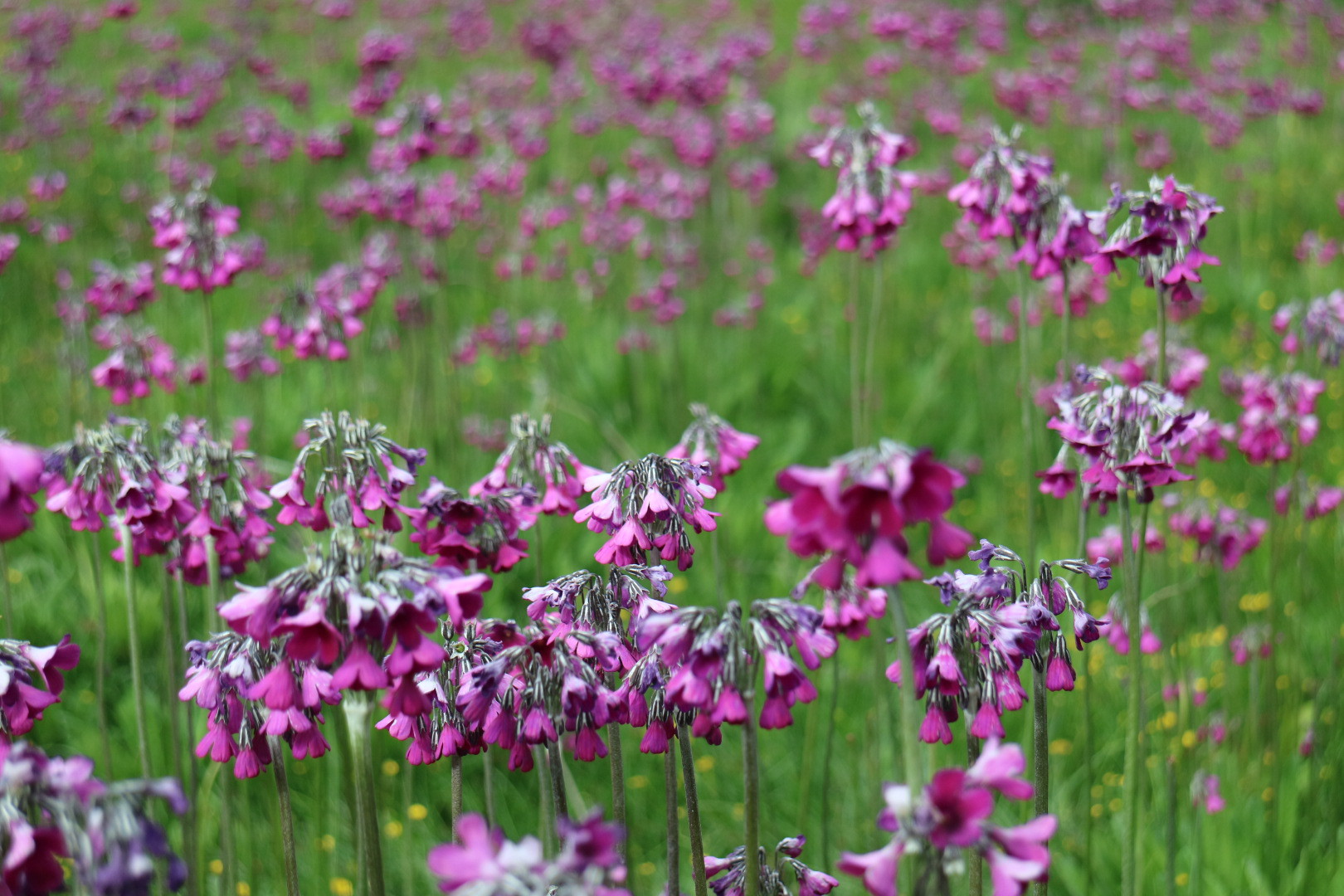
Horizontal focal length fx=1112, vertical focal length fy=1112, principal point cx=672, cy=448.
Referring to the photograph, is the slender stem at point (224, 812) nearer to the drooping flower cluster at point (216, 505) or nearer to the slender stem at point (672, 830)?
the drooping flower cluster at point (216, 505)

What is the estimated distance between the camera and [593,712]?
1572mm

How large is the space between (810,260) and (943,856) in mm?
6792

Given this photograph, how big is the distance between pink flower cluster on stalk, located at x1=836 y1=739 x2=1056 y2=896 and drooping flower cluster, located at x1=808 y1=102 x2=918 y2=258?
2.14 metres

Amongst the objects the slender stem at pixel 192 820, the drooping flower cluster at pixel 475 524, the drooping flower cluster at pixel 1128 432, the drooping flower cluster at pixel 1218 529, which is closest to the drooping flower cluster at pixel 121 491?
the slender stem at pixel 192 820

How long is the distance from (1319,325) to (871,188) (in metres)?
1.66

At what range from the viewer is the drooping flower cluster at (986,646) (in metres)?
1.57

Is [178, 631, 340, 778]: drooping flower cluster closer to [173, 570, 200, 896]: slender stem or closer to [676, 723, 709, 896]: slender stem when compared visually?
[173, 570, 200, 896]: slender stem

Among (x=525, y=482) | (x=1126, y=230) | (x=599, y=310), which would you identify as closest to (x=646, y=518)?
(x=525, y=482)

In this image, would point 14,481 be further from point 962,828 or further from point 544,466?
point 544,466

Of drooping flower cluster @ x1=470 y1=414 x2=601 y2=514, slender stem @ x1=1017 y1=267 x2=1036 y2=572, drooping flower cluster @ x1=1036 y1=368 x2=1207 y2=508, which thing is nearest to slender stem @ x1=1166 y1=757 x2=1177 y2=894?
drooping flower cluster @ x1=1036 y1=368 x2=1207 y2=508

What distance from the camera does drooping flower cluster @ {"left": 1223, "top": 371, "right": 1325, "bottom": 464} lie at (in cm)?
346

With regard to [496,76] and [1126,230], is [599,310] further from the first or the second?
[1126,230]

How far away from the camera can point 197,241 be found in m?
3.48

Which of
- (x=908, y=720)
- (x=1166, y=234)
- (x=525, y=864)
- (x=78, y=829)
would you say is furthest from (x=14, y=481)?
(x=1166, y=234)
